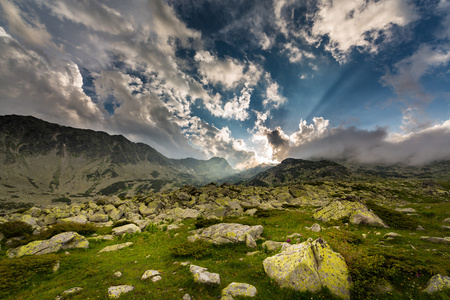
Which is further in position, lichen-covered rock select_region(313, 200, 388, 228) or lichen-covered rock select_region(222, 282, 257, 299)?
lichen-covered rock select_region(313, 200, 388, 228)

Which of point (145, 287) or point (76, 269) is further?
point (76, 269)

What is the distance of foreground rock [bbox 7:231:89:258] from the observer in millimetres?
15477

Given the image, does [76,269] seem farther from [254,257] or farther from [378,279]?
[378,279]

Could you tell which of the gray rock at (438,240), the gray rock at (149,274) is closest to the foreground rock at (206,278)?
the gray rock at (149,274)

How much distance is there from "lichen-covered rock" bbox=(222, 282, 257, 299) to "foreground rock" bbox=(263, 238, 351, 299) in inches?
71.2

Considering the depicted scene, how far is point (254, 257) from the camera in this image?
1336 cm

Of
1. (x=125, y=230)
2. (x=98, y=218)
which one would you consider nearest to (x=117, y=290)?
(x=125, y=230)

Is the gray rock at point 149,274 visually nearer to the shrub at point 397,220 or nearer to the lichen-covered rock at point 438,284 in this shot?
the lichen-covered rock at point 438,284

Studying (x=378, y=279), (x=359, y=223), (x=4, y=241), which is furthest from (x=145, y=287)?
(x=359, y=223)

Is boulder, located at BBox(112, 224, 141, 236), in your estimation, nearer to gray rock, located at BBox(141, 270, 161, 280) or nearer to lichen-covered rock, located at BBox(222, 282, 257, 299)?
gray rock, located at BBox(141, 270, 161, 280)

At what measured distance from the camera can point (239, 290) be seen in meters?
8.96

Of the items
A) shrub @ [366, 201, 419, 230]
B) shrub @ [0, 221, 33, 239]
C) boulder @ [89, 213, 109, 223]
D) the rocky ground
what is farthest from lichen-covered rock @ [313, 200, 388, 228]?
boulder @ [89, 213, 109, 223]

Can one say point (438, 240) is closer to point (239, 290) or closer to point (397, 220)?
point (397, 220)

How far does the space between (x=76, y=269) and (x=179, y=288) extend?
9597 mm
